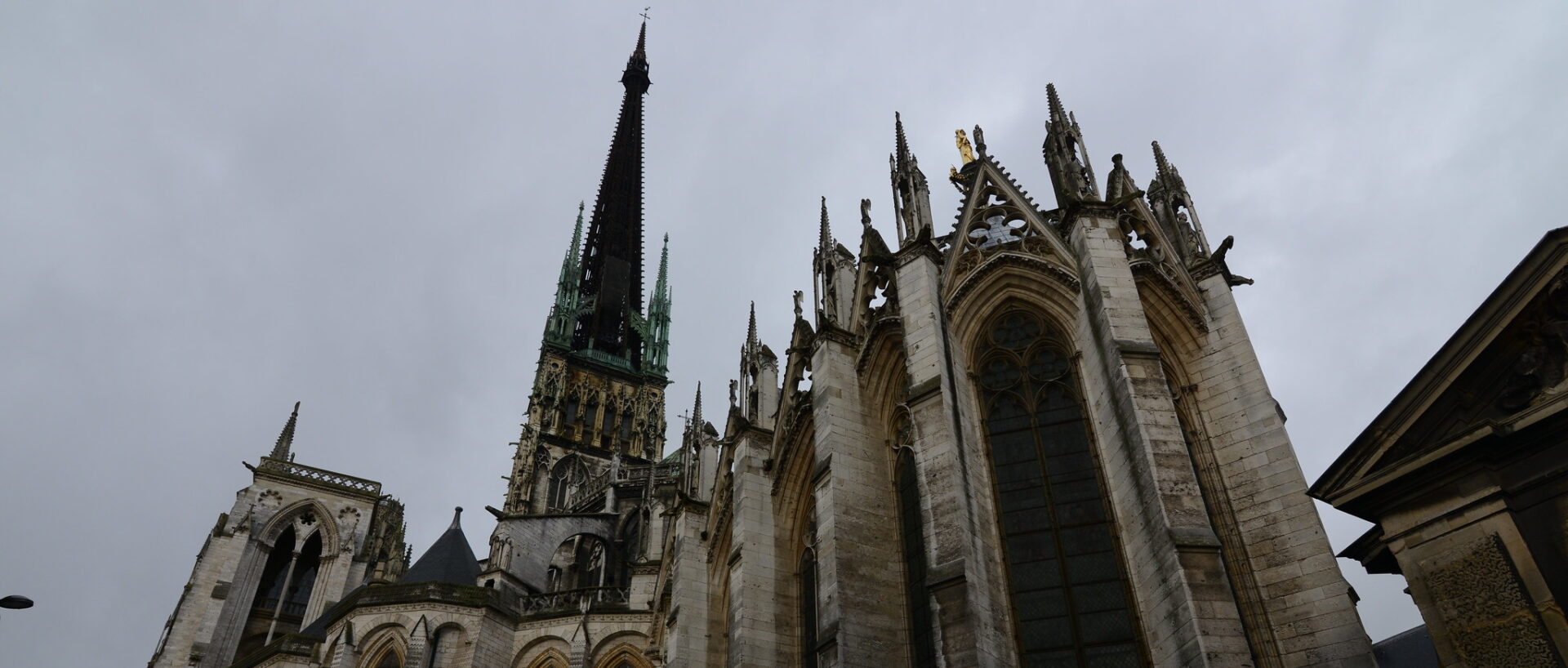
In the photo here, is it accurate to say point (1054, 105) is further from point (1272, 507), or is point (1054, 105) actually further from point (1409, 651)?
point (1409, 651)

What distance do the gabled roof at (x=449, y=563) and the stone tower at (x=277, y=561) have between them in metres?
6.80

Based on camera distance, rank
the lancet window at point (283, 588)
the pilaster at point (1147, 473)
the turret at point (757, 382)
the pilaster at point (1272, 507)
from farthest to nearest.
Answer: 1. the lancet window at point (283, 588)
2. the turret at point (757, 382)
3. the pilaster at point (1272, 507)
4. the pilaster at point (1147, 473)

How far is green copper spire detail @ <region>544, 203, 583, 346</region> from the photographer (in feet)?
167

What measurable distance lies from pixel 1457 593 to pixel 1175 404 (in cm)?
566

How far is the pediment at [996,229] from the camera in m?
13.5

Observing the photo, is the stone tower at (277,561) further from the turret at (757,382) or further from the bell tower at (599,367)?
the turret at (757,382)

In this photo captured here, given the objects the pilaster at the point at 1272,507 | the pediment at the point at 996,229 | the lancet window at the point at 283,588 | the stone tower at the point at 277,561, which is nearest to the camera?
the pilaster at the point at 1272,507

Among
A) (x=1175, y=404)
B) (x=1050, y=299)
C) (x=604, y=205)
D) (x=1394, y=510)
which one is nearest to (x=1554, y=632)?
(x=1394, y=510)

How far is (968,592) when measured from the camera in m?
10.0

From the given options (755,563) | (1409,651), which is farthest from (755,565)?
(1409,651)

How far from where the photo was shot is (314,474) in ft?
112

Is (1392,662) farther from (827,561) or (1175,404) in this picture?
(827,561)

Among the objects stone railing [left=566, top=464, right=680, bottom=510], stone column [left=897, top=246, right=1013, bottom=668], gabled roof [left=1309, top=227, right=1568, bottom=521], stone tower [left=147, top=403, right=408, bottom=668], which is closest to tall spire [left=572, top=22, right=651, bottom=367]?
stone railing [left=566, top=464, right=680, bottom=510]

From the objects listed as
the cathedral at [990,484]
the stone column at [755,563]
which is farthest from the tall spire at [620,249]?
the stone column at [755,563]
